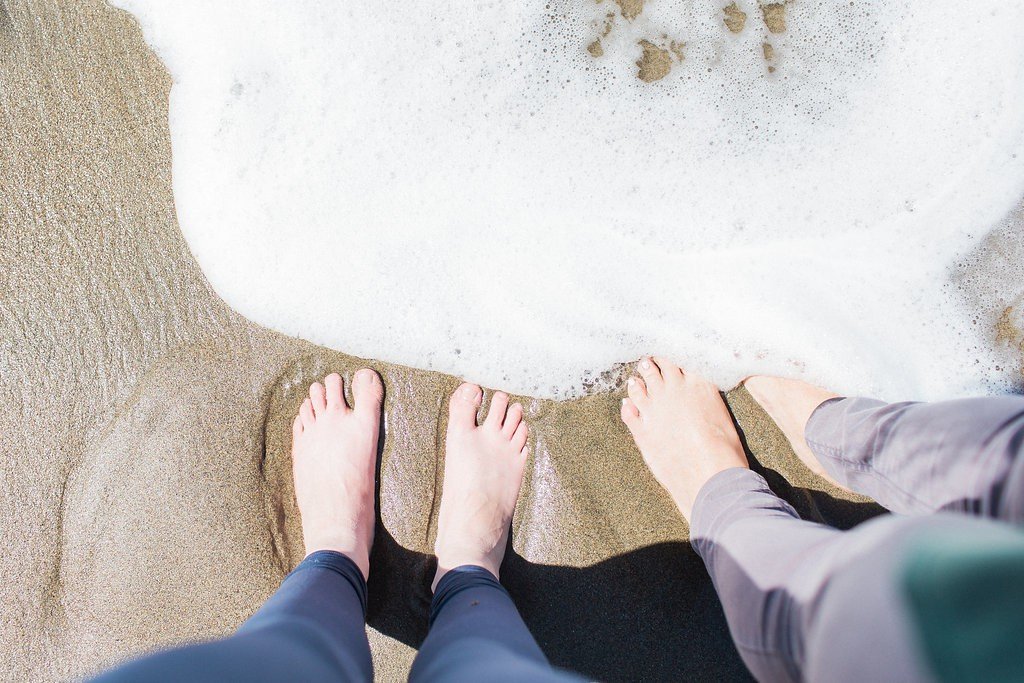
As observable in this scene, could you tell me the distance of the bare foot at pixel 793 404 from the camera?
5.16 feet

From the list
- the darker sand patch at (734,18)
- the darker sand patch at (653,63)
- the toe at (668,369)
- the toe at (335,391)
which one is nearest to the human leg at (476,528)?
the toe at (335,391)

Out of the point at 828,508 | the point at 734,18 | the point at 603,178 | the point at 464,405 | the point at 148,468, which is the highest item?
the point at 734,18

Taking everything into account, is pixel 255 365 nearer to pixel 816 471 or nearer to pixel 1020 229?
pixel 816 471

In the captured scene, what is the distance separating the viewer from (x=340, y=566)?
148 centimetres

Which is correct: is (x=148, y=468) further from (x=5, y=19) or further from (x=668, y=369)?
(x=668, y=369)

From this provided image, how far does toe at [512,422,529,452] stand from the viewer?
1.71 metres

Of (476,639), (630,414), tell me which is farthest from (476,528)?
(630,414)

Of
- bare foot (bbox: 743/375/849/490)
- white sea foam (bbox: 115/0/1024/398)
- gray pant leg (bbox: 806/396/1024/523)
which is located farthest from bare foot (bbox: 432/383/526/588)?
gray pant leg (bbox: 806/396/1024/523)

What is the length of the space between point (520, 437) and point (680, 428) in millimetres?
466

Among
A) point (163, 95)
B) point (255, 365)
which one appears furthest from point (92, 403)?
point (163, 95)

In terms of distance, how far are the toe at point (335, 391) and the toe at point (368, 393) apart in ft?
0.14

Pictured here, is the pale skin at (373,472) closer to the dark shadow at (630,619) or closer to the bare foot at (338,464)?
the bare foot at (338,464)

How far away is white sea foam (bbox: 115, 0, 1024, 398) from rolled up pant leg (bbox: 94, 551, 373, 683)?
636 millimetres

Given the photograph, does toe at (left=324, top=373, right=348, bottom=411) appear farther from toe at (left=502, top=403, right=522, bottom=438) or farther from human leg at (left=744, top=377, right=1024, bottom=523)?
human leg at (left=744, top=377, right=1024, bottom=523)
